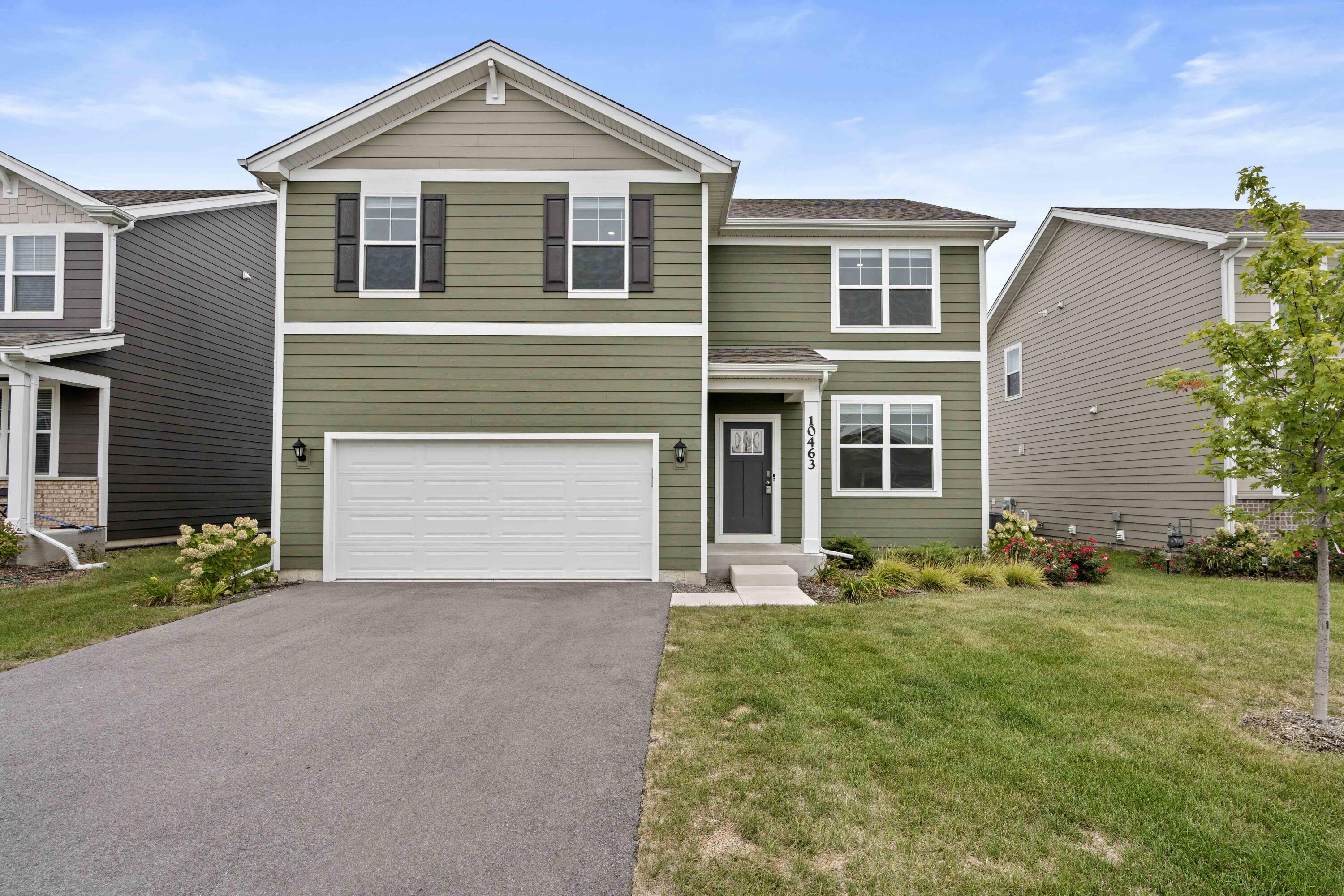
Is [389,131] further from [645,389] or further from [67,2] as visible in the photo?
[67,2]

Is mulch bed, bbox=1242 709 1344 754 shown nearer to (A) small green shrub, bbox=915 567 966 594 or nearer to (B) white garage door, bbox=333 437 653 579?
(A) small green shrub, bbox=915 567 966 594

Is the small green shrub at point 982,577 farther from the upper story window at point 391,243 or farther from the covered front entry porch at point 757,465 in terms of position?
the upper story window at point 391,243

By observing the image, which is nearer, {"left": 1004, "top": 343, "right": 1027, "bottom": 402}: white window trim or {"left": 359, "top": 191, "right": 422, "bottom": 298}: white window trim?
{"left": 359, "top": 191, "right": 422, "bottom": 298}: white window trim

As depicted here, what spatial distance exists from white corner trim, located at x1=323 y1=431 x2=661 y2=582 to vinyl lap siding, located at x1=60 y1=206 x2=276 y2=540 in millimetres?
5963

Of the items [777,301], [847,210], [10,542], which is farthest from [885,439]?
[10,542]

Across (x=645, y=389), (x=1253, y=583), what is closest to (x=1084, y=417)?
(x=1253, y=583)

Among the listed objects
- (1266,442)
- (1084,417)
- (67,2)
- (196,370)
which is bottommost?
(1266,442)

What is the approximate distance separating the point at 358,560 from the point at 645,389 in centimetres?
454

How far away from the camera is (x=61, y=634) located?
6402 mm

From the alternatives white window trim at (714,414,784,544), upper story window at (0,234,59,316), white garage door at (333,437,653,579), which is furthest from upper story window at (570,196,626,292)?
upper story window at (0,234,59,316)

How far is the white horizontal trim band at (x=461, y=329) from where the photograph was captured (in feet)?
30.9

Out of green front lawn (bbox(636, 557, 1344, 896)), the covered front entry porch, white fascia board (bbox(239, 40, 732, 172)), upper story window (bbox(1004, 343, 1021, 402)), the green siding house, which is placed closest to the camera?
green front lawn (bbox(636, 557, 1344, 896))

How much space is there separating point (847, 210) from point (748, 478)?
5135 mm

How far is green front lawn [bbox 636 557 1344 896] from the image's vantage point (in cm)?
267
